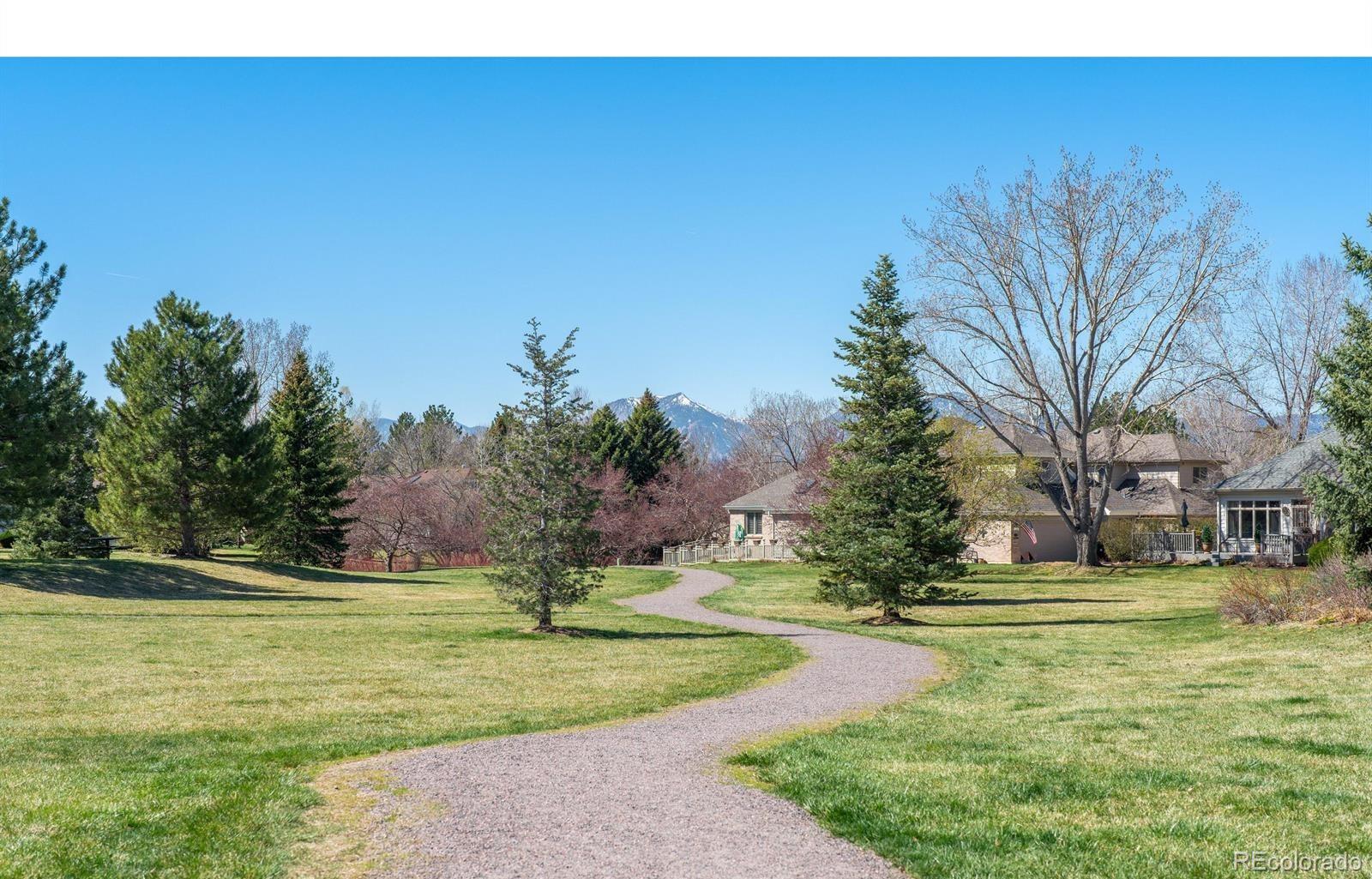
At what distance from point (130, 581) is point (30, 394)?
7.95m

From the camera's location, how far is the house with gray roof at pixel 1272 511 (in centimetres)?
4316

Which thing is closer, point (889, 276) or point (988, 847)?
point (988, 847)

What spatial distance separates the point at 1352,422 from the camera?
21062mm

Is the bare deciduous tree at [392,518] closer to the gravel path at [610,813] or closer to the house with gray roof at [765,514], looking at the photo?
the house with gray roof at [765,514]

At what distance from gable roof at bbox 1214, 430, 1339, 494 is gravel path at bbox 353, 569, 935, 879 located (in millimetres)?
37428

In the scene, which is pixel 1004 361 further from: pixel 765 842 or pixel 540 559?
pixel 765 842

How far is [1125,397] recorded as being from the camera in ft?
143

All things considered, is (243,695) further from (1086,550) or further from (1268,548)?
(1268,548)

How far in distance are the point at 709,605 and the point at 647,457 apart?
39.3m

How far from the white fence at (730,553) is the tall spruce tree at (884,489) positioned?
28890 mm

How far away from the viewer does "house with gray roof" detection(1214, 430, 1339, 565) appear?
43.2m

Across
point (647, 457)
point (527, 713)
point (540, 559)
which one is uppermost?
point (647, 457)

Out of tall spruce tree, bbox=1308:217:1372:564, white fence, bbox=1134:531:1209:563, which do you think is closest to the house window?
white fence, bbox=1134:531:1209:563

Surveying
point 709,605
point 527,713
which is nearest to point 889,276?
point 709,605
